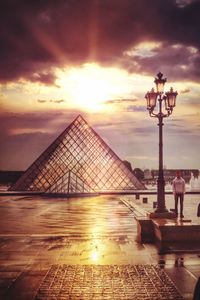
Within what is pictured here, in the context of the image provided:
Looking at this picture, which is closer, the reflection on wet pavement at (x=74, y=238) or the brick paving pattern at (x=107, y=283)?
the brick paving pattern at (x=107, y=283)

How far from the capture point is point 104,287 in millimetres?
6250

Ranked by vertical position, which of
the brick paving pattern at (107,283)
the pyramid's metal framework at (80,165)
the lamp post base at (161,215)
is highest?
the pyramid's metal framework at (80,165)

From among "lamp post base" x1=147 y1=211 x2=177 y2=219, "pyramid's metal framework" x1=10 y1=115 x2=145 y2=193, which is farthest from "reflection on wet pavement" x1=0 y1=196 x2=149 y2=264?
"pyramid's metal framework" x1=10 y1=115 x2=145 y2=193

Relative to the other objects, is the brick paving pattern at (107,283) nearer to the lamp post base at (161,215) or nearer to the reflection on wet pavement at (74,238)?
the reflection on wet pavement at (74,238)

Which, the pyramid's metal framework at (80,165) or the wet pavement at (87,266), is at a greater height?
the pyramid's metal framework at (80,165)

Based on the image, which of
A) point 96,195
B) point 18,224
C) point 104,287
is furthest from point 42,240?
point 96,195

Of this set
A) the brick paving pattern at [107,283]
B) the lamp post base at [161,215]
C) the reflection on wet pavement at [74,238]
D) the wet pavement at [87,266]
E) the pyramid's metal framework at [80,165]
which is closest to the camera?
the brick paving pattern at [107,283]

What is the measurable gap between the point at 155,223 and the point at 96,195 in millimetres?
23384

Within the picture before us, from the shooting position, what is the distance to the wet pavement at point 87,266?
609 centimetres

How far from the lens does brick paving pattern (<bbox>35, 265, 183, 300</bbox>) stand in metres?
5.87

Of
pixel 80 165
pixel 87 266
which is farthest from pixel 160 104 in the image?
pixel 80 165

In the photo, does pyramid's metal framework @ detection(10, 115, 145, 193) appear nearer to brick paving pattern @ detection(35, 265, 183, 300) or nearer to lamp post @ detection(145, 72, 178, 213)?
lamp post @ detection(145, 72, 178, 213)

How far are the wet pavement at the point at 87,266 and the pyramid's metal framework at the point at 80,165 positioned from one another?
26.7m

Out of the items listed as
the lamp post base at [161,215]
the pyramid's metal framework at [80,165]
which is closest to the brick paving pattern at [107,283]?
the lamp post base at [161,215]
